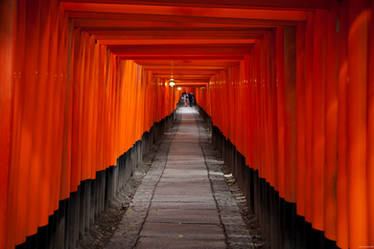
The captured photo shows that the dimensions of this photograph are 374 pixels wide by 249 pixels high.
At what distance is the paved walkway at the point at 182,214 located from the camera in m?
5.42

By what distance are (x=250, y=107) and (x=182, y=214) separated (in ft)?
7.79

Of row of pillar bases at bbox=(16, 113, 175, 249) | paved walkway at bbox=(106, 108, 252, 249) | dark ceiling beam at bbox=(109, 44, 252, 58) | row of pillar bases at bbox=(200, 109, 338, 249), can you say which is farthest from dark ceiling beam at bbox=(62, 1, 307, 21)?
Answer: paved walkway at bbox=(106, 108, 252, 249)

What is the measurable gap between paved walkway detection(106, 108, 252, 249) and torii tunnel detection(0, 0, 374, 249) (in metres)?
0.60

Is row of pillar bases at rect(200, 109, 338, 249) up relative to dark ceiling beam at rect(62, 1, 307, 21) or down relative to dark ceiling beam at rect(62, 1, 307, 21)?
down

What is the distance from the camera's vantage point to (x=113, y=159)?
280 inches

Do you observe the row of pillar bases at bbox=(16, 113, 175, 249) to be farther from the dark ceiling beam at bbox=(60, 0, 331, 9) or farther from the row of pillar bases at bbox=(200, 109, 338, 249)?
the row of pillar bases at bbox=(200, 109, 338, 249)

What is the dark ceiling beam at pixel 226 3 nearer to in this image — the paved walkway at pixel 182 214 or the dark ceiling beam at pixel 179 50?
the dark ceiling beam at pixel 179 50

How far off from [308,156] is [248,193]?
3846 mm

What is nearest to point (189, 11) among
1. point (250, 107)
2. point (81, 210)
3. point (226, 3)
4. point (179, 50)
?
point (226, 3)

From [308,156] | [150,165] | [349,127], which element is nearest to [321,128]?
[308,156]

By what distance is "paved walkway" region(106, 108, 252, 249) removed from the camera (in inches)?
213

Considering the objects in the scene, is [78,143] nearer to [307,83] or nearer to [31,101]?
[31,101]

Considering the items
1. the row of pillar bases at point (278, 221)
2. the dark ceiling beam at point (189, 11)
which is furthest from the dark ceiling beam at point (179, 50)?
the dark ceiling beam at point (189, 11)

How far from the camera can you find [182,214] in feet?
21.9
